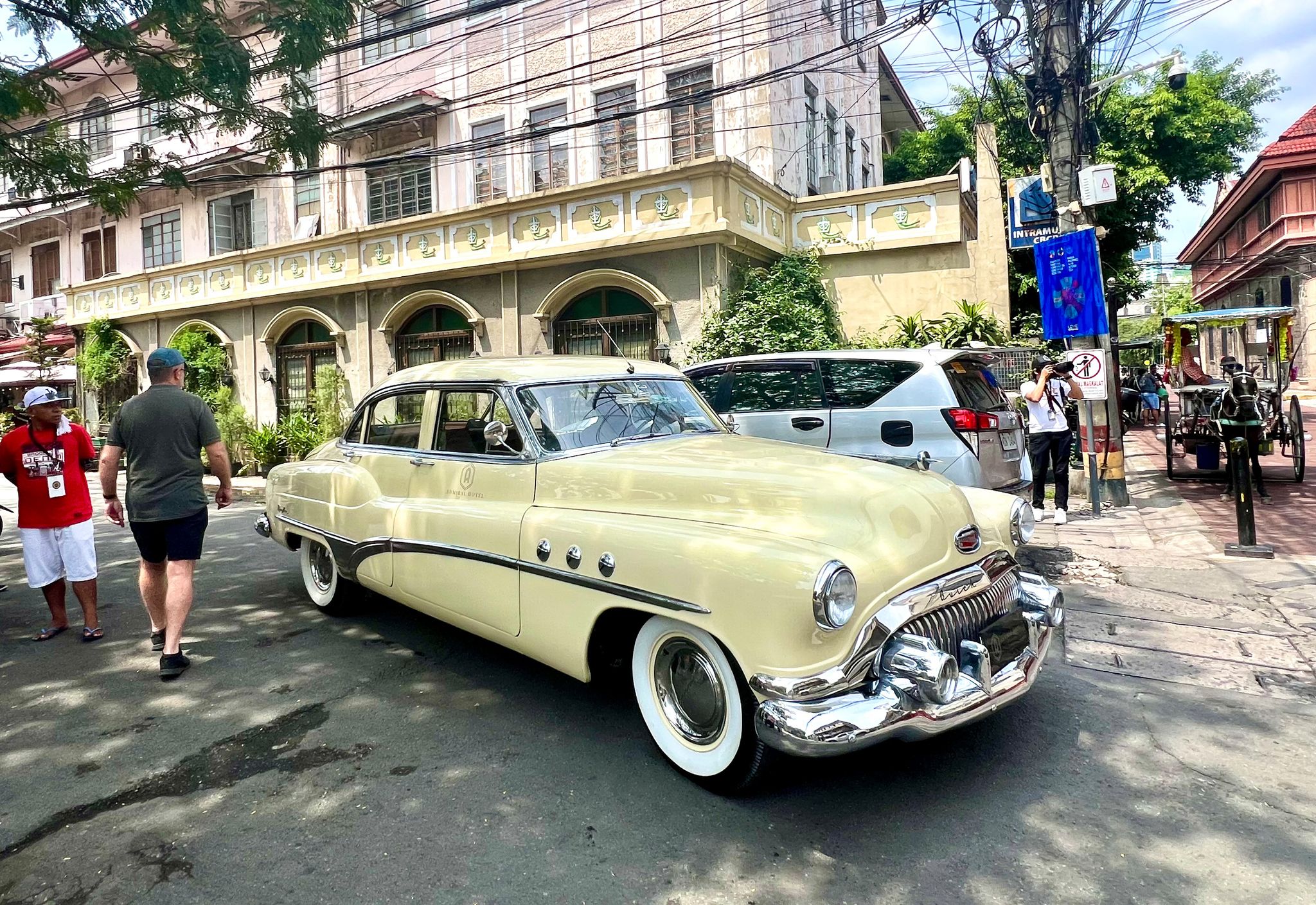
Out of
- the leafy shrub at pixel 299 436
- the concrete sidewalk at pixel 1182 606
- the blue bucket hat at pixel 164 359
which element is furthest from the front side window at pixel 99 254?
the concrete sidewalk at pixel 1182 606

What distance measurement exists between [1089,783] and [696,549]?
1.81 meters

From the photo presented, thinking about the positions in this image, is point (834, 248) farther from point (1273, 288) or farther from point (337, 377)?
point (1273, 288)

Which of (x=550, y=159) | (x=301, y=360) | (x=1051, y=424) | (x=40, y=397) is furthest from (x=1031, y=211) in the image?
(x=301, y=360)

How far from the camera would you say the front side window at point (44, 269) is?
23562 mm

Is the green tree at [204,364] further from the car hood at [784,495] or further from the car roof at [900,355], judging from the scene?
the car hood at [784,495]

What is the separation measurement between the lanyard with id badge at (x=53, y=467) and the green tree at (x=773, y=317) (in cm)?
790

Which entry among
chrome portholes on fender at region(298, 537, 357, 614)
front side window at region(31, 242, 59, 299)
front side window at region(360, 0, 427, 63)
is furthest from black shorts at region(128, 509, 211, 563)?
front side window at region(31, 242, 59, 299)

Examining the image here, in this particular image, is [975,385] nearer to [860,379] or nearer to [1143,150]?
[860,379]

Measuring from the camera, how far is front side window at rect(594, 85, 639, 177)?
1459 cm

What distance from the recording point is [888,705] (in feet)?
9.11

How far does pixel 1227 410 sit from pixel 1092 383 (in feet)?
7.14

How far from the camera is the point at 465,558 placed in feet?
13.6

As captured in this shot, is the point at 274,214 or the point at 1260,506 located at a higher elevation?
the point at 274,214

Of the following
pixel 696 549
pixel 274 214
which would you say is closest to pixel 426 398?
pixel 696 549
